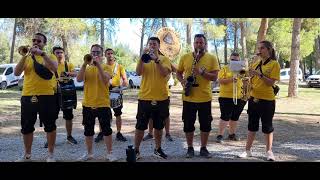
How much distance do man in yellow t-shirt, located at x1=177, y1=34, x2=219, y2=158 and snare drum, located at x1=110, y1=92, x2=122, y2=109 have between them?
1113 mm

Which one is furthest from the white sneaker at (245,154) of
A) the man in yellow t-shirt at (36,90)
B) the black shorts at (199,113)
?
the man in yellow t-shirt at (36,90)

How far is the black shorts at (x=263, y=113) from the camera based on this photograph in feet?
18.7

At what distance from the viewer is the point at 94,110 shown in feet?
18.5

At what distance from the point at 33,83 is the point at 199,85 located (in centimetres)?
221

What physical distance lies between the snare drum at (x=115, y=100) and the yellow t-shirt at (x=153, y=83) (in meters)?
0.66

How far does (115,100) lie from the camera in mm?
6453

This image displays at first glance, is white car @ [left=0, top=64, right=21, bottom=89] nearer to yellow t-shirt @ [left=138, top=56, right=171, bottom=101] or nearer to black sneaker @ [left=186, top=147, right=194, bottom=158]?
yellow t-shirt @ [left=138, top=56, right=171, bottom=101]

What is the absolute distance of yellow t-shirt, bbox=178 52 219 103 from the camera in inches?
229

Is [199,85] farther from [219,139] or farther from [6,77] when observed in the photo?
[6,77]

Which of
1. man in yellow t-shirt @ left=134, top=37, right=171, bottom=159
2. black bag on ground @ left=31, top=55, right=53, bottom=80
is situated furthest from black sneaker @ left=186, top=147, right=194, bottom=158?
black bag on ground @ left=31, top=55, right=53, bottom=80

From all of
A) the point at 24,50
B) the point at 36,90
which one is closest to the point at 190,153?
the point at 36,90

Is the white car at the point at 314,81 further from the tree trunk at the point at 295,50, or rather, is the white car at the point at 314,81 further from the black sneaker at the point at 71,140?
the black sneaker at the point at 71,140

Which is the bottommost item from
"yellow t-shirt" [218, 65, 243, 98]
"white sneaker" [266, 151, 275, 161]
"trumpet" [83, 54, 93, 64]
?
"white sneaker" [266, 151, 275, 161]
